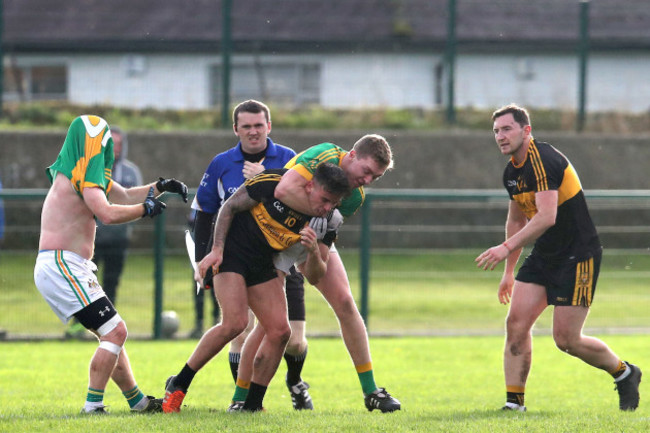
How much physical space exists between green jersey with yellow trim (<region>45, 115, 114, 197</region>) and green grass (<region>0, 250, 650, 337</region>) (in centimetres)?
623

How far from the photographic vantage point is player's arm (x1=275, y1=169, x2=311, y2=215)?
6457 millimetres

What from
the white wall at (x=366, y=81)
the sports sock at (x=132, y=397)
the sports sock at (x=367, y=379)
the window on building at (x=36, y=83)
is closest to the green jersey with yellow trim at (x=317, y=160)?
the sports sock at (x=367, y=379)

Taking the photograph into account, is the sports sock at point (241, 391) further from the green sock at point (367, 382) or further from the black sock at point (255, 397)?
the green sock at point (367, 382)

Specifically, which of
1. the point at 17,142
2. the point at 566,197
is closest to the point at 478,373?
the point at 566,197

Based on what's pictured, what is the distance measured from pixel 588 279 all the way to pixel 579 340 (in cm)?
44

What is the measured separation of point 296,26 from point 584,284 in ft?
44.3

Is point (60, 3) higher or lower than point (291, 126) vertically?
higher

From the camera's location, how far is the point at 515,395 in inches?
280

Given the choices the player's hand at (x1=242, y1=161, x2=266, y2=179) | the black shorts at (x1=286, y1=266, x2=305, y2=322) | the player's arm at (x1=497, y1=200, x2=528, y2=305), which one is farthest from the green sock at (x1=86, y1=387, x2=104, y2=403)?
the player's arm at (x1=497, y1=200, x2=528, y2=305)

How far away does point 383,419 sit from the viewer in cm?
622

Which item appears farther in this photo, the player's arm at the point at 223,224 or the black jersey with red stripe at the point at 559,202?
the black jersey with red stripe at the point at 559,202

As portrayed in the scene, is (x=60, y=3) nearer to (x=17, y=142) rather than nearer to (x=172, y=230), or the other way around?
(x=17, y=142)

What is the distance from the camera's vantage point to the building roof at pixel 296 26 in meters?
18.6

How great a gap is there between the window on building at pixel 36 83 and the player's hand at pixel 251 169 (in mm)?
11832
